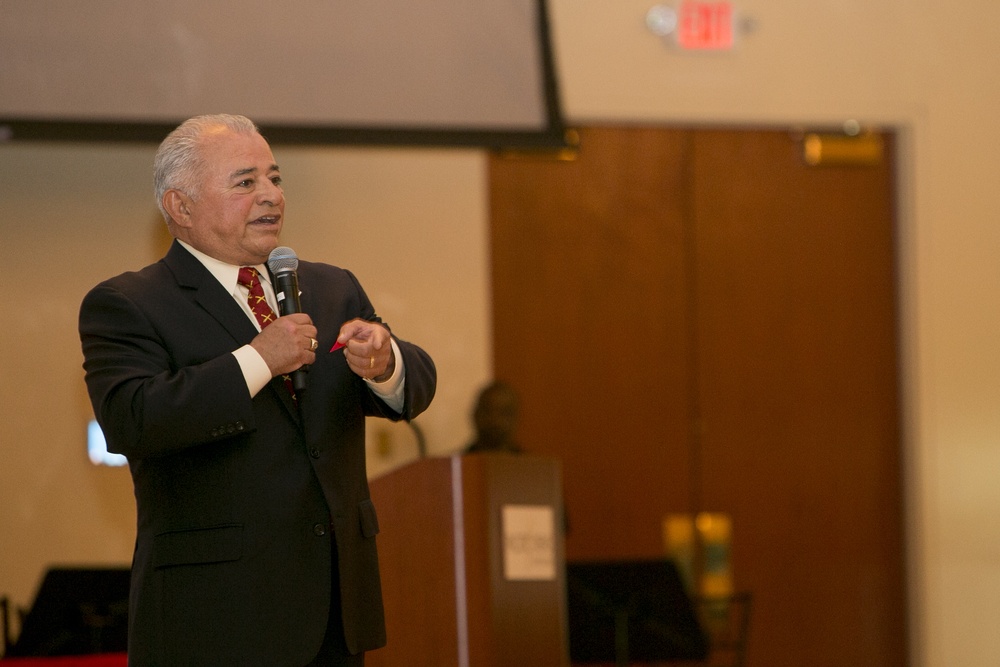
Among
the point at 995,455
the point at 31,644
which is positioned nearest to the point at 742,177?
the point at 995,455

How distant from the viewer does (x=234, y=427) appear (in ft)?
6.19

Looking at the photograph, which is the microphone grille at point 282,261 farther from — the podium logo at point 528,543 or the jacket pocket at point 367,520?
the podium logo at point 528,543

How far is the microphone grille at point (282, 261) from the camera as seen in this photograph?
80.8 inches

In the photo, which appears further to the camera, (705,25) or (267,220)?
(705,25)

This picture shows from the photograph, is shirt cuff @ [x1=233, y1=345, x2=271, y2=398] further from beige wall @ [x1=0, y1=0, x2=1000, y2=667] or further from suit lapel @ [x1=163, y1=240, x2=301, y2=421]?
beige wall @ [x1=0, y1=0, x2=1000, y2=667]

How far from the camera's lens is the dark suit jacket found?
74.1 inches

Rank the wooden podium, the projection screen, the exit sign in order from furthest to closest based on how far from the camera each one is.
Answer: the exit sign
the projection screen
the wooden podium

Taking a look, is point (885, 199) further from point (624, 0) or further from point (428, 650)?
point (428, 650)

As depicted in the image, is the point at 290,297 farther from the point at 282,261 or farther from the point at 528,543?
the point at 528,543

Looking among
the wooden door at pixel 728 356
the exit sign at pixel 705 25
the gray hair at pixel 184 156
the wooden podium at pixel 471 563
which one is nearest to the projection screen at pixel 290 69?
the wooden door at pixel 728 356

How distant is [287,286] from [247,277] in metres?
0.14

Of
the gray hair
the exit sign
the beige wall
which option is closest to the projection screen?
the beige wall

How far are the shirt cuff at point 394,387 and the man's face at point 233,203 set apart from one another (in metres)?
0.30

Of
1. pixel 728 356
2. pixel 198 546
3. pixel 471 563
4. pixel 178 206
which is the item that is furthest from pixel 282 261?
pixel 728 356
